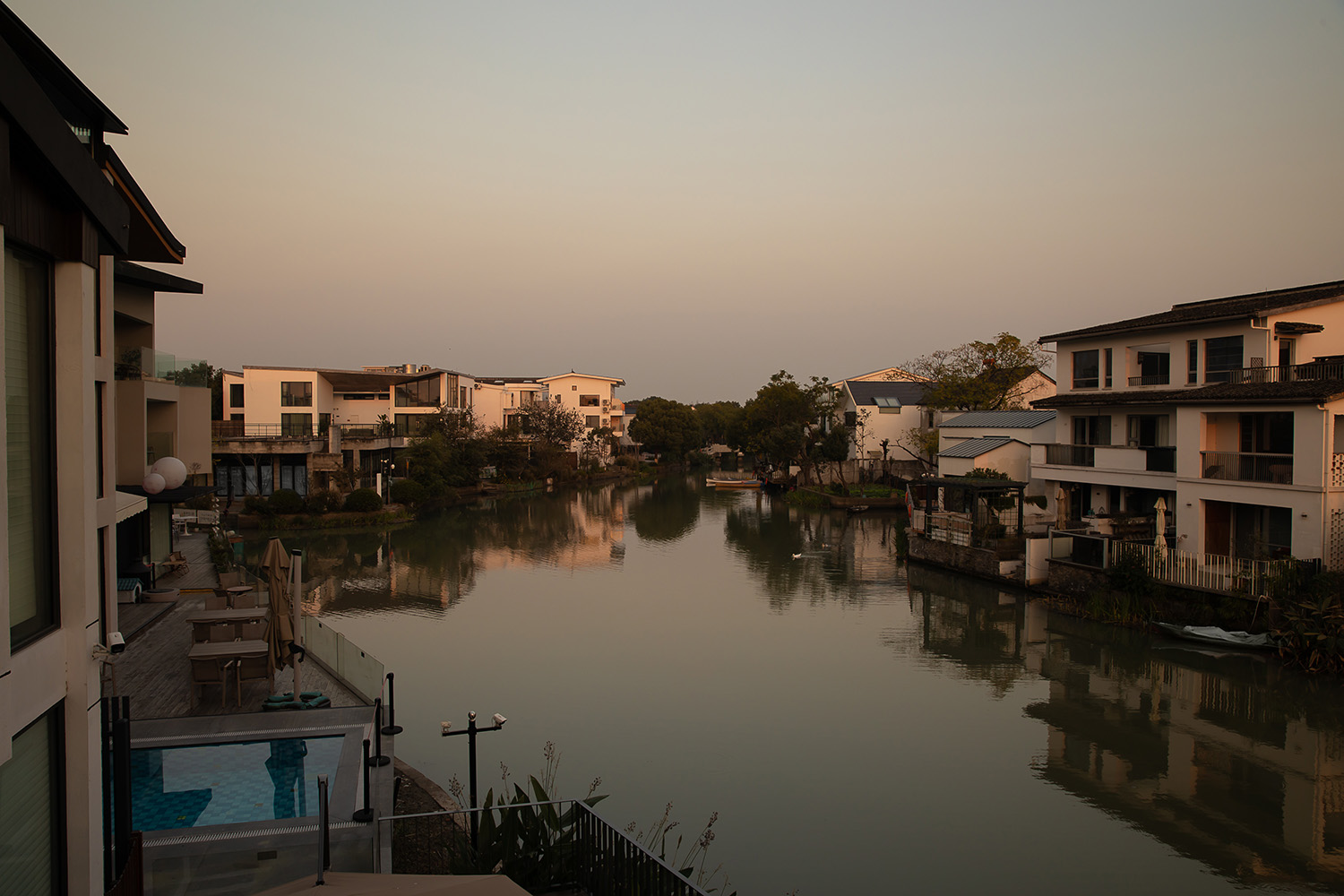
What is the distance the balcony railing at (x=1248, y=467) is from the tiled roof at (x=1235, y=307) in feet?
9.29

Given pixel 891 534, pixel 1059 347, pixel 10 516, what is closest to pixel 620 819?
pixel 10 516

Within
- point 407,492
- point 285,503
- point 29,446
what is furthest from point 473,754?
point 407,492

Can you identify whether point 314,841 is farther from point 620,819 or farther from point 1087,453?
point 1087,453

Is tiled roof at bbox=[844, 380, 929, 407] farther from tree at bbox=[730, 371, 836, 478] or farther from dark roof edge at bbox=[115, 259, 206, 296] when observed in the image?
dark roof edge at bbox=[115, 259, 206, 296]

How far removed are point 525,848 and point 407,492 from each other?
31521mm

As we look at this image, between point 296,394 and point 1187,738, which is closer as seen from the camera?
point 1187,738

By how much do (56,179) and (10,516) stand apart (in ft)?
4.60

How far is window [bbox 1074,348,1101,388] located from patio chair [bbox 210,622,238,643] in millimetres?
20057

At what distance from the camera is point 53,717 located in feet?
12.2

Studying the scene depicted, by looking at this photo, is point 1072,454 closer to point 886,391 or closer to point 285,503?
point 886,391

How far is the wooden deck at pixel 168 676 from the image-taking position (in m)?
9.18

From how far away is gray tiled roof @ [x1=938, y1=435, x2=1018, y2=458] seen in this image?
29.3m

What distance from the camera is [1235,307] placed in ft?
59.0

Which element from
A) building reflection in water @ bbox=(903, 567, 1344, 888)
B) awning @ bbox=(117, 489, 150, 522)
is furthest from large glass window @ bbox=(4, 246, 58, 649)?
→ building reflection in water @ bbox=(903, 567, 1344, 888)
